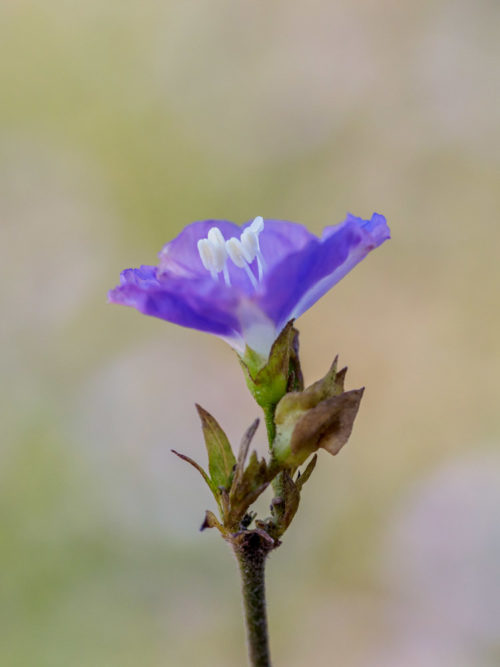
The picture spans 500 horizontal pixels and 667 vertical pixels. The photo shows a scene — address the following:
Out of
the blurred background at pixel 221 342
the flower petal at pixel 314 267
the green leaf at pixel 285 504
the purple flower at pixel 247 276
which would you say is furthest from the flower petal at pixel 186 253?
the blurred background at pixel 221 342

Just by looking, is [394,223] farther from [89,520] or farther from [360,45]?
[89,520]

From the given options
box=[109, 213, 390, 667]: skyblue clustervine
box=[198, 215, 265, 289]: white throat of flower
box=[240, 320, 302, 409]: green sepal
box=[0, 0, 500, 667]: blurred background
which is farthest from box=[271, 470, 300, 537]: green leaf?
box=[0, 0, 500, 667]: blurred background

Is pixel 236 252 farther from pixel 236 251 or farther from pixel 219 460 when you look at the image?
pixel 219 460

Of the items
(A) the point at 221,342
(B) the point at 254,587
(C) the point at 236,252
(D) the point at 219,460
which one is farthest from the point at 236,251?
(A) the point at 221,342

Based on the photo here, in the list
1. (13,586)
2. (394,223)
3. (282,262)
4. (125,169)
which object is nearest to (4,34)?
(125,169)

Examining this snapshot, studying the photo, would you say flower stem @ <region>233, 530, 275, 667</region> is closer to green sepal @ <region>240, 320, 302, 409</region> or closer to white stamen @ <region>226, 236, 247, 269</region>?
green sepal @ <region>240, 320, 302, 409</region>

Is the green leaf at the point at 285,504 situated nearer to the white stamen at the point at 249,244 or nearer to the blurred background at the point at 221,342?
the white stamen at the point at 249,244
